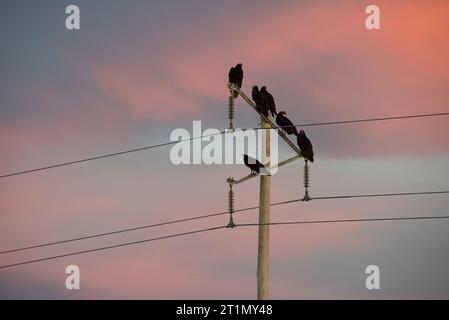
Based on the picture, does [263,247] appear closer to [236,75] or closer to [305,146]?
[305,146]

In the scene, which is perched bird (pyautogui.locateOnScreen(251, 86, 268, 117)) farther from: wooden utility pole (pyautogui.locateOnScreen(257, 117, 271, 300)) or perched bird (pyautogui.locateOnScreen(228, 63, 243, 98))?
wooden utility pole (pyautogui.locateOnScreen(257, 117, 271, 300))

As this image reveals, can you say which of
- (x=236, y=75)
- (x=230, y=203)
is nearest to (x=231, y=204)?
(x=230, y=203)

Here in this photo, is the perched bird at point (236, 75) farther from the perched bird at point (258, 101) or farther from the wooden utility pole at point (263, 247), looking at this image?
the wooden utility pole at point (263, 247)

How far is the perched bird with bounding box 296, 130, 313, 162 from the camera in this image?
86.1ft

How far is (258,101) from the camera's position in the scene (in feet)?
84.7

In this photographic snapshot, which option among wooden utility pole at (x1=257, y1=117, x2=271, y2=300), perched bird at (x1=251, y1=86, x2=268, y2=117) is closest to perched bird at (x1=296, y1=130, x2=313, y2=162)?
perched bird at (x1=251, y1=86, x2=268, y2=117)

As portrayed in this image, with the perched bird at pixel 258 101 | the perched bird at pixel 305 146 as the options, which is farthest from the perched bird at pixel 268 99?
the perched bird at pixel 305 146

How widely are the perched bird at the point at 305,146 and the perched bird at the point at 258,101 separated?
5.34 ft

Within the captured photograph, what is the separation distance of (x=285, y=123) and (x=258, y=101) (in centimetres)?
231

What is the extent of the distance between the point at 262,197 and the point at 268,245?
1096 millimetres

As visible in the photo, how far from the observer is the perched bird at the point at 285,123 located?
27.0 metres
